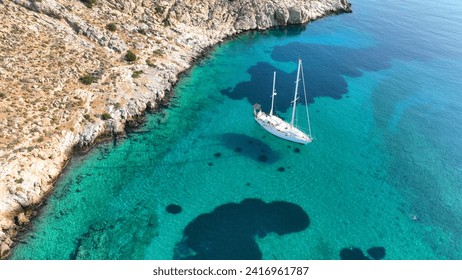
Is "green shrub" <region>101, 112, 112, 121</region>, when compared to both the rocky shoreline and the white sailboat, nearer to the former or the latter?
the rocky shoreline

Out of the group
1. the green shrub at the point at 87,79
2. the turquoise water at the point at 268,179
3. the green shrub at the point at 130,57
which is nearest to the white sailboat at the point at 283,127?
the turquoise water at the point at 268,179

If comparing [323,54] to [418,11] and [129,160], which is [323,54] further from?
[418,11]

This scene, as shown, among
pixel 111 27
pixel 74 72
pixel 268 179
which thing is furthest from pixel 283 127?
pixel 111 27

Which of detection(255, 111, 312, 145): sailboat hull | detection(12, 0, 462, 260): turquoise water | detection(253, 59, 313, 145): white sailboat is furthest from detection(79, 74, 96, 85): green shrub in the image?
detection(255, 111, 312, 145): sailboat hull

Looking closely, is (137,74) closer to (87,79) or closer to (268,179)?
(87,79)

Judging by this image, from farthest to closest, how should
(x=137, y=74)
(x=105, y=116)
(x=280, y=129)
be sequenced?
(x=137, y=74)
(x=280, y=129)
(x=105, y=116)

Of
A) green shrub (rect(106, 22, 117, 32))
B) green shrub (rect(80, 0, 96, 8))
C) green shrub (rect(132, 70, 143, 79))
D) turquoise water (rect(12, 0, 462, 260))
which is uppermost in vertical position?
green shrub (rect(80, 0, 96, 8))

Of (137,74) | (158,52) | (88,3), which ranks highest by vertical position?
(88,3)
